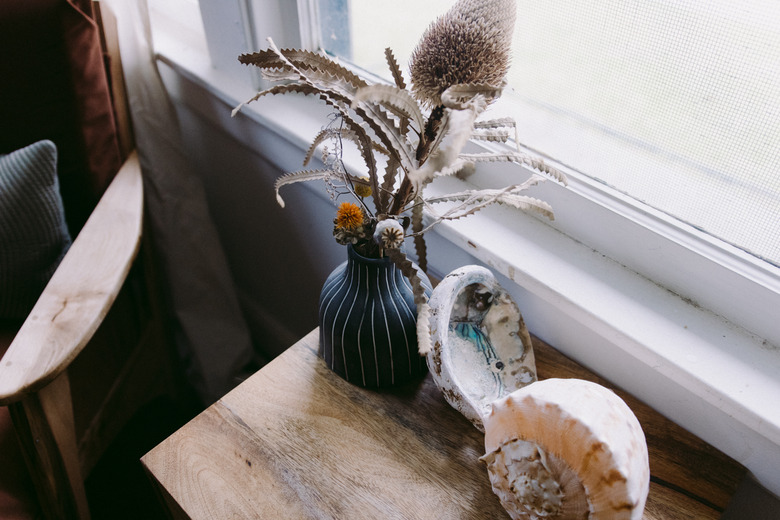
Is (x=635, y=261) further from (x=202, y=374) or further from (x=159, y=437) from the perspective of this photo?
(x=159, y=437)

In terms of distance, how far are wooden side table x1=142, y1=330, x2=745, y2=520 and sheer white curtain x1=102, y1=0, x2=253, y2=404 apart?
1.73 feet

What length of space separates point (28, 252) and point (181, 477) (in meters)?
0.48

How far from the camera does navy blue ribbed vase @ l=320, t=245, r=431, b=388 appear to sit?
1.95ft

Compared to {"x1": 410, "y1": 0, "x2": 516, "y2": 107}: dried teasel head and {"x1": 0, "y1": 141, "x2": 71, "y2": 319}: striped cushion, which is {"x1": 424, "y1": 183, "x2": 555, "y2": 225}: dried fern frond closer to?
{"x1": 410, "y1": 0, "x2": 516, "y2": 107}: dried teasel head

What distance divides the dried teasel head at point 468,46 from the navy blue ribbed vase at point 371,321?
0.20m

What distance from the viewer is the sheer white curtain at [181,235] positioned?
0.99 metres

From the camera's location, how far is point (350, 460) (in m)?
0.59

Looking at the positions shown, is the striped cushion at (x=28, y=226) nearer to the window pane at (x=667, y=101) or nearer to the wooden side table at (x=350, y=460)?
the wooden side table at (x=350, y=460)

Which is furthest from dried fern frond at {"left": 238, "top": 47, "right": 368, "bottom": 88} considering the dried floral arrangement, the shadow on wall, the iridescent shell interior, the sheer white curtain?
the sheer white curtain

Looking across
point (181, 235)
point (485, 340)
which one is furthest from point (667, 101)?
point (181, 235)

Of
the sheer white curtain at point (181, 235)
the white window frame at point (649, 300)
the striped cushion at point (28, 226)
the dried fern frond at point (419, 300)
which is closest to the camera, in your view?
the dried fern frond at point (419, 300)

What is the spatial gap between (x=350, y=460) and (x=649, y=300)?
39cm

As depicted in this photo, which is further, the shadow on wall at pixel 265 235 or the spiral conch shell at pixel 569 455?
the shadow on wall at pixel 265 235

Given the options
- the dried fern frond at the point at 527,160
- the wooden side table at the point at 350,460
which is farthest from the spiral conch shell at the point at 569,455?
the dried fern frond at the point at 527,160
